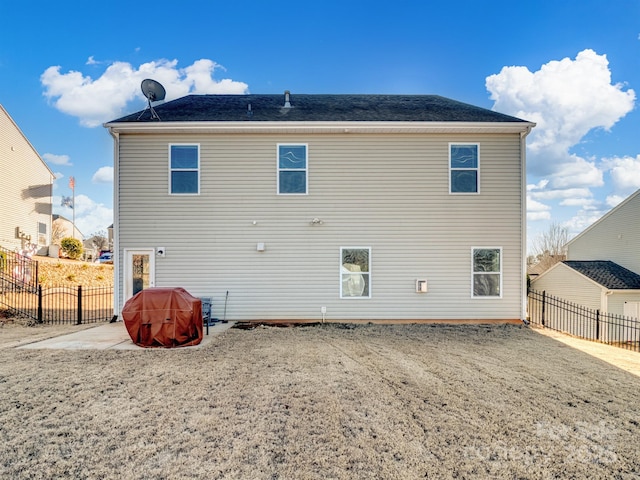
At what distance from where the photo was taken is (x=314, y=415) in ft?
11.8

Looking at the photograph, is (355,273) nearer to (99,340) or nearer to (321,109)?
(321,109)

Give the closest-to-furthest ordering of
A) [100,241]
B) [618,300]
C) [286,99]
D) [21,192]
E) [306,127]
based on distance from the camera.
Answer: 1. [306,127]
2. [286,99]
3. [618,300]
4. [21,192]
5. [100,241]

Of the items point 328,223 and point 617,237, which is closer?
point 328,223

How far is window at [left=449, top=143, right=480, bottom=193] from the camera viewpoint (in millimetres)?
9117

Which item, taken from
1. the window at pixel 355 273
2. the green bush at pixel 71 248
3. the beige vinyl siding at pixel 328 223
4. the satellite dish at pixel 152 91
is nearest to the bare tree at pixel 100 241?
the green bush at pixel 71 248

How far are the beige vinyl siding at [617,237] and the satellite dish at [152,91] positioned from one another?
844 inches

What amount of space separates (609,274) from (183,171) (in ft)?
64.2

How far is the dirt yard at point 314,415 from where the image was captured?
2.74 m

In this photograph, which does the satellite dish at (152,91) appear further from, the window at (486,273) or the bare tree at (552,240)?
the bare tree at (552,240)

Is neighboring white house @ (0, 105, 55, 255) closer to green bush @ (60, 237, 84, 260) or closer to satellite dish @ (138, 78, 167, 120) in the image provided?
green bush @ (60, 237, 84, 260)

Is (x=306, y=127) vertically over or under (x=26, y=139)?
under

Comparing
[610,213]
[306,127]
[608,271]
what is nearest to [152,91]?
[306,127]

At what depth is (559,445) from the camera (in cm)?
310

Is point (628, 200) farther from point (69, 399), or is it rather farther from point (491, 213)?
point (69, 399)
